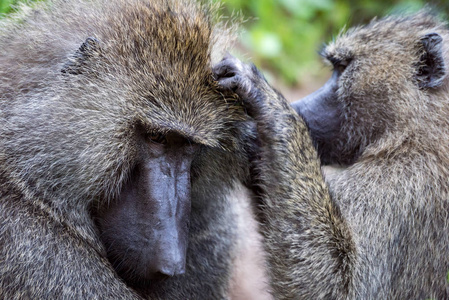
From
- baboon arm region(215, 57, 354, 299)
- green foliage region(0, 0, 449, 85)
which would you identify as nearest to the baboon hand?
baboon arm region(215, 57, 354, 299)

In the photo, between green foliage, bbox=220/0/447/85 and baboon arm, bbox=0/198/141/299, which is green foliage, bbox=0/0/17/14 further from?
green foliage, bbox=220/0/447/85

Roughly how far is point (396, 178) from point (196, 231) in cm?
125

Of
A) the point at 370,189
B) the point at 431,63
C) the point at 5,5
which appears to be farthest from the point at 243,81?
the point at 5,5

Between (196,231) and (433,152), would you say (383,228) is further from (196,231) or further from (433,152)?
(196,231)

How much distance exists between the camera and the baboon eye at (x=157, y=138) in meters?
3.18

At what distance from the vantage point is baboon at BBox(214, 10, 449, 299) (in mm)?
3518

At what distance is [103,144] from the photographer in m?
3.09

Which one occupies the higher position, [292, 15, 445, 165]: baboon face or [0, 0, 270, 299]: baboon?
[292, 15, 445, 165]: baboon face

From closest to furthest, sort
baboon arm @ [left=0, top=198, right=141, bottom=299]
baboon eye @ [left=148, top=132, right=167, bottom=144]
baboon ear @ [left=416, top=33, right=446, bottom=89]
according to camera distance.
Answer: baboon arm @ [left=0, top=198, right=141, bottom=299] < baboon eye @ [left=148, top=132, right=167, bottom=144] < baboon ear @ [left=416, top=33, right=446, bottom=89]

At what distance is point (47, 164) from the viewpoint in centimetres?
305

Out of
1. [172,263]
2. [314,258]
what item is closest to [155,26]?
[172,263]

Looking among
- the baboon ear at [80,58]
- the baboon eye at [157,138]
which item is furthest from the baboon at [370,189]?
the baboon ear at [80,58]

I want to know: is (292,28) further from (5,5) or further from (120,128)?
(120,128)

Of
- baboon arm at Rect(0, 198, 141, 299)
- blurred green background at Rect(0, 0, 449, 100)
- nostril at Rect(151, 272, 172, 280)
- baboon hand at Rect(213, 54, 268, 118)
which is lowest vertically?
baboon arm at Rect(0, 198, 141, 299)
